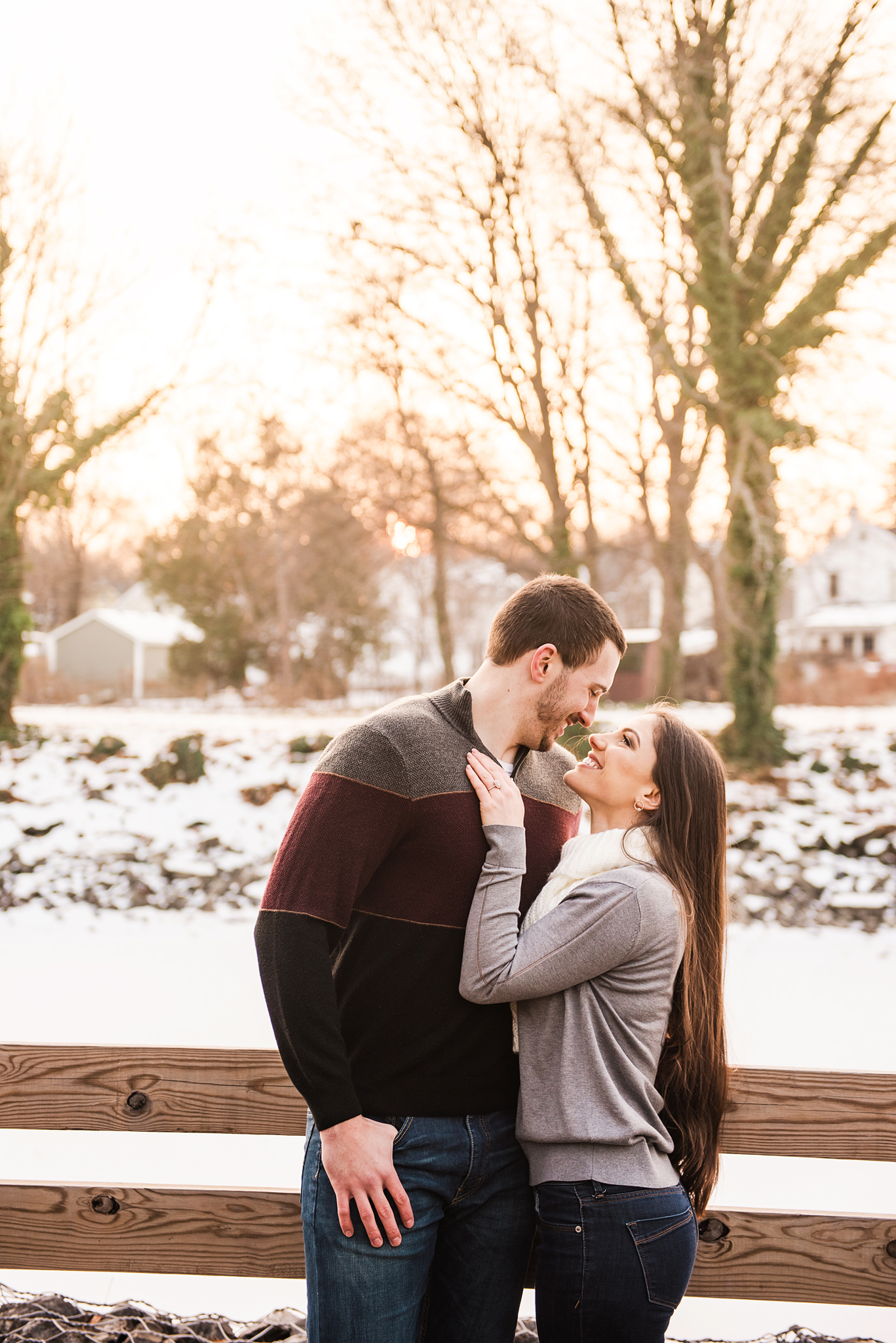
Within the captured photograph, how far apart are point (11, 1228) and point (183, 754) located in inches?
363

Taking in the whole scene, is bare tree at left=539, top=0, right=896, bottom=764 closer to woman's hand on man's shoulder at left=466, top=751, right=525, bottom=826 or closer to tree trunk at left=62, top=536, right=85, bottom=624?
woman's hand on man's shoulder at left=466, top=751, right=525, bottom=826

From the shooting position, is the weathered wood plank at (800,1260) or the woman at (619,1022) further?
the weathered wood plank at (800,1260)

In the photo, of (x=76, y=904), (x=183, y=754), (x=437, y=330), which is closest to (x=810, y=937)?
(x=76, y=904)

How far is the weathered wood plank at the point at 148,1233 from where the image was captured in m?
2.46

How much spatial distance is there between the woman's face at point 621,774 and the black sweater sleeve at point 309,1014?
25.7 inches

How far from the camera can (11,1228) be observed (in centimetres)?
247

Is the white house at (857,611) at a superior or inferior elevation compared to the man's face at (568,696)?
superior

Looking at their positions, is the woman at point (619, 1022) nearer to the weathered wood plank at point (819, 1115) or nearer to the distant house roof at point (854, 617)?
the weathered wood plank at point (819, 1115)

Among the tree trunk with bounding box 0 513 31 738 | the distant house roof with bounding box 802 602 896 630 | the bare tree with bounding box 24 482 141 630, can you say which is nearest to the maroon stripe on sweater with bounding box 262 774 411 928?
the tree trunk with bounding box 0 513 31 738

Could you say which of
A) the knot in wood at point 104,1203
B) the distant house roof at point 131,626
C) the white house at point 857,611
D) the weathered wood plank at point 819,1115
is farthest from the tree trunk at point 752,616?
the white house at point 857,611

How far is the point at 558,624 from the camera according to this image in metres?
2.15

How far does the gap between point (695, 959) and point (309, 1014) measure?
0.76 metres

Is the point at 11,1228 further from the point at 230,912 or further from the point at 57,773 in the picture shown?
the point at 57,773

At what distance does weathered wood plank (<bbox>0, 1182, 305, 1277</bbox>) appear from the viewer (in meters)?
2.46
